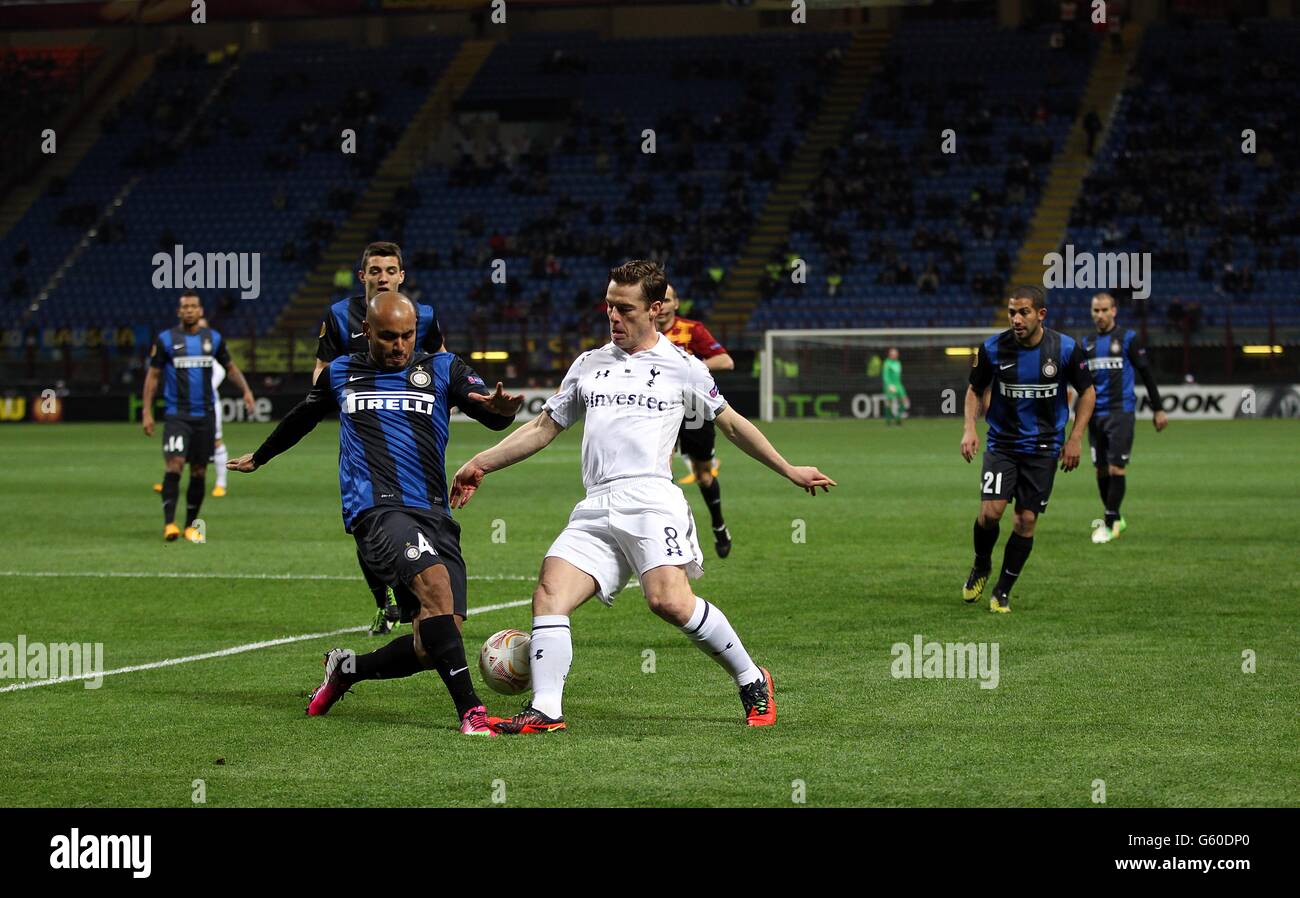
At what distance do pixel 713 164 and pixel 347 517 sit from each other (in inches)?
1750

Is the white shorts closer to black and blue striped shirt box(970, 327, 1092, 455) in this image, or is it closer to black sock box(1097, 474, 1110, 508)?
black and blue striped shirt box(970, 327, 1092, 455)

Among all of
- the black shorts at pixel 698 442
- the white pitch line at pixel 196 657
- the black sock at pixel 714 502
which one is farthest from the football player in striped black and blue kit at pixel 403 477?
the black shorts at pixel 698 442

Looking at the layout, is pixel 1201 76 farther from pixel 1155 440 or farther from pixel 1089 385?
pixel 1089 385

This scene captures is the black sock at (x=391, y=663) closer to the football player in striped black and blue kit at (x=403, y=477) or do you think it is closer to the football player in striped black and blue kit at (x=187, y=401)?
the football player in striped black and blue kit at (x=403, y=477)

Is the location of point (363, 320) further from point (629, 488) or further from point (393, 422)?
point (629, 488)

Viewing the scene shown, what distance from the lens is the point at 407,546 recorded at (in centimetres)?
734

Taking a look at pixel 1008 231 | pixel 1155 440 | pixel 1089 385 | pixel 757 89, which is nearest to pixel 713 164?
pixel 757 89

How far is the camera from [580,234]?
4931 centimetres

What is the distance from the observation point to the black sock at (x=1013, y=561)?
11328mm

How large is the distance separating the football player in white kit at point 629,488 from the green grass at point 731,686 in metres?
0.28

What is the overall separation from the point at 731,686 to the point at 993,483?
370 cm

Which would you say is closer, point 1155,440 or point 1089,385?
point 1089,385

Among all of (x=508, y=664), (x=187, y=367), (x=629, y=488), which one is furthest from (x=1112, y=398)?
(x=508, y=664)

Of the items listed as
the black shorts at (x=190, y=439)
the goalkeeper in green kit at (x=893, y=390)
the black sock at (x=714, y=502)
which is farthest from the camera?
the goalkeeper in green kit at (x=893, y=390)
